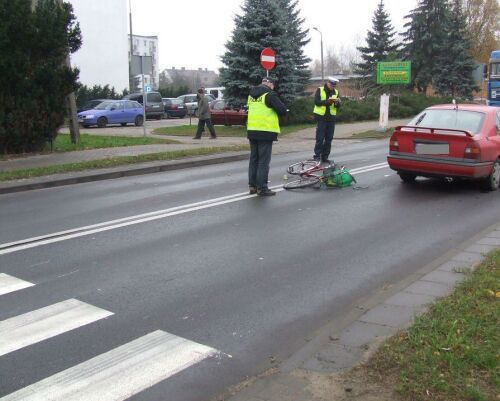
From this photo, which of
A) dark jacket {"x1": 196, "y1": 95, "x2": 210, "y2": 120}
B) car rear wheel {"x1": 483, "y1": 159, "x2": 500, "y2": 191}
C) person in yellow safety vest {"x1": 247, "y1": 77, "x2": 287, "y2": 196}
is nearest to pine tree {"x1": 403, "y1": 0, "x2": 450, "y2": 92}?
dark jacket {"x1": 196, "y1": 95, "x2": 210, "y2": 120}

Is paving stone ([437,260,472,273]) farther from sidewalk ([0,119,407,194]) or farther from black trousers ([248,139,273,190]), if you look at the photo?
sidewalk ([0,119,407,194])

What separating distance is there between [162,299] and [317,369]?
1.92 m

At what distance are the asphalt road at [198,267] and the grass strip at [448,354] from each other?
807 millimetres

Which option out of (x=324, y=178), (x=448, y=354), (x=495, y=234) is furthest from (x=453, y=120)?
(x=448, y=354)

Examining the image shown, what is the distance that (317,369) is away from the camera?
373 centimetres

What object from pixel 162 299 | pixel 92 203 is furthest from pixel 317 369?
pixel 92 203

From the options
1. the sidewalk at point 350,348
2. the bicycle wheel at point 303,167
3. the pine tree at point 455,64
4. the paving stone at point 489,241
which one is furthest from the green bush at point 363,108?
the sidewalk at point 350,348

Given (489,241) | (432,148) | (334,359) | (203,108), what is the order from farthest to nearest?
(203,108)
(432,148)
(489,241)
(334,359)

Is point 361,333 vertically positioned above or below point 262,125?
below

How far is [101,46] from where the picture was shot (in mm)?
56688

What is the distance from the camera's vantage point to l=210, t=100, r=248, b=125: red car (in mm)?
28938

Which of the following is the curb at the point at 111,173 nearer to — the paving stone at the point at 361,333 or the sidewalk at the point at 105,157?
the sidewalk at the point at 105,157

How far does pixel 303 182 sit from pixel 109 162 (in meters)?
5.41

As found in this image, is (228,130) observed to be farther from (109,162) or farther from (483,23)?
(483,23)
